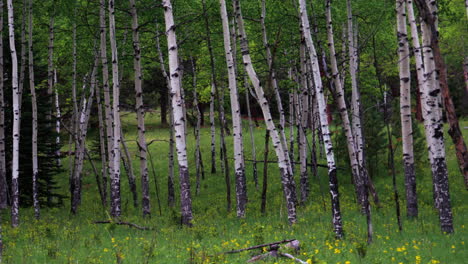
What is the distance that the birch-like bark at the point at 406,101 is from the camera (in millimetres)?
12448

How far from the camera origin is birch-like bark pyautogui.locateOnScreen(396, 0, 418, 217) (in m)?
12.4

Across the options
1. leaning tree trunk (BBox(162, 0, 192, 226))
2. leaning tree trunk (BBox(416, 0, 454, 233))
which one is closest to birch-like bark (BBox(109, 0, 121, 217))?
leaning tree trunk (BBox(162, 0, 192, 226))

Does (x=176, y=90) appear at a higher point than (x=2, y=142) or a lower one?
higher

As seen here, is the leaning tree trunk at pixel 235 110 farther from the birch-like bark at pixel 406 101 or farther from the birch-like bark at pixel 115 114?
the birch-like bark at pixel 406 101

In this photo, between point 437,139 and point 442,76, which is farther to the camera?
point 437,139

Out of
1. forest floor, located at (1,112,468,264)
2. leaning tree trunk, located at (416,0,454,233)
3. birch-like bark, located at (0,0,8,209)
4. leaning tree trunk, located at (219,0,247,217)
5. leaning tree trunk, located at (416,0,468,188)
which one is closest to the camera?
leaning tree trunk, located at (416,0,468,188)

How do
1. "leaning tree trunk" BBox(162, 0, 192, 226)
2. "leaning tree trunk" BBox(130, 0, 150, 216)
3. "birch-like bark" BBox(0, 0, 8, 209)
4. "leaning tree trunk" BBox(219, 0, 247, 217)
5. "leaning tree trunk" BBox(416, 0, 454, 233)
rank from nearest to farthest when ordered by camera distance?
"leaning tree trunk" BBox(416, 0, 454, 233)
"leaning tree trunk" BBox(162, 0, 192, 226)
"leaning tree trunk" BBox(219, 0, 247, 217)
"leaning tree trunk" BBox(130, 0, 150, 216)
"birch-like bark" BBox(0, 0, 8, 209)

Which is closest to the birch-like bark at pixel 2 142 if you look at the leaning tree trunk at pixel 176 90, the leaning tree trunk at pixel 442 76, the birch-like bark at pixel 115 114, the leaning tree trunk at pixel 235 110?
the birch-like bark at pixel 115 114

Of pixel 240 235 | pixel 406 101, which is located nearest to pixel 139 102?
pixel 240 235

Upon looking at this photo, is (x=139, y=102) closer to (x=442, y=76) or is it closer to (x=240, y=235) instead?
(x=240, y=235)

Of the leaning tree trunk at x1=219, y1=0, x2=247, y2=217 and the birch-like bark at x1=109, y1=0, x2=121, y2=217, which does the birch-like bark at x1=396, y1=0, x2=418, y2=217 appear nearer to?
the leaning tree trunk at x1=219, y1=0, x2=247, y2=217

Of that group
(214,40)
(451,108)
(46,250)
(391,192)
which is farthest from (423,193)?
(46,250)

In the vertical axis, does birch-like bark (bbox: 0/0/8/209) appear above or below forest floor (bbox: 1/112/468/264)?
above

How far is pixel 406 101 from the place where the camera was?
42.7ft
